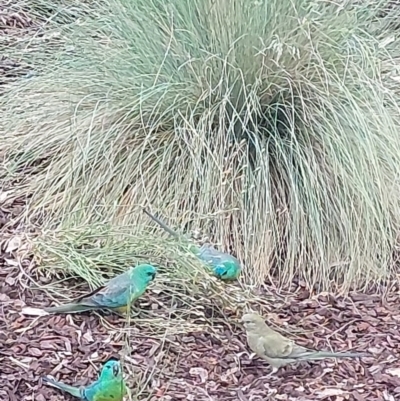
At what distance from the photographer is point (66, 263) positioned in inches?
123

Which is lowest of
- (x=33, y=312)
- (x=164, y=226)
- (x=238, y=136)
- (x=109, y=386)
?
(x=33, y=312)

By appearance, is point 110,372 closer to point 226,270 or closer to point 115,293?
point 115,293

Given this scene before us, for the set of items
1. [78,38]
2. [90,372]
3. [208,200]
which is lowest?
[90,372]

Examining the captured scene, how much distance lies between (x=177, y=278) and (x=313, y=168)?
0.70 metres

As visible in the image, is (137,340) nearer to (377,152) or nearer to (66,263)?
(66,263)

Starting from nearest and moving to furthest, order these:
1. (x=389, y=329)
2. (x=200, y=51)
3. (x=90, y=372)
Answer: (x=90, y=372) → (x=389, y=329) → (x=200, y=51)

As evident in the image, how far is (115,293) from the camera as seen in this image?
2850 millimetres

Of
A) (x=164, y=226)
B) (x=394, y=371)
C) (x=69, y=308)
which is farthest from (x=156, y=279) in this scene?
(x=394, y=371)

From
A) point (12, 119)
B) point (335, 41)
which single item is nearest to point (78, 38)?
point (12, 119)

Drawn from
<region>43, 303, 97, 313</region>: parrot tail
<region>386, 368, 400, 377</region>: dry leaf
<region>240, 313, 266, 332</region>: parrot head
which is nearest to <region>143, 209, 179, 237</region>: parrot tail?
<region>43, 303, 97, 313</region>: parrot tail

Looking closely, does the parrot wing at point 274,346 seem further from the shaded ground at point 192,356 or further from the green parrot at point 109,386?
the green parrot at point 109,386

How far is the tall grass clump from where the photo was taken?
3350mm

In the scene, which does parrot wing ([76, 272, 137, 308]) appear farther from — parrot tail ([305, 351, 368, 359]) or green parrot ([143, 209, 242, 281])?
parrot tail ([305, 351, 368, 359])

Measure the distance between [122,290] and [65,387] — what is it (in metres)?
0.38
